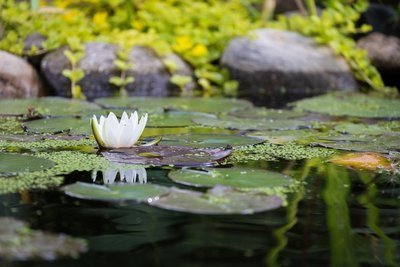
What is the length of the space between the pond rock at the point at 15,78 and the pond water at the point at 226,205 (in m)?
1.54

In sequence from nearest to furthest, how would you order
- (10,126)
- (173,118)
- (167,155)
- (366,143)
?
(167,155), (366,143), (10,126), (173,118)

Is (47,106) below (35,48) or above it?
below

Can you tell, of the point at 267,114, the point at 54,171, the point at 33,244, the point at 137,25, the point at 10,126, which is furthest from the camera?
the point at 137,25

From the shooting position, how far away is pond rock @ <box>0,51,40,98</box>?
14.1 feet

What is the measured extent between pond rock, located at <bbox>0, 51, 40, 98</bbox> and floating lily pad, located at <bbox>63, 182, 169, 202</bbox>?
2.62m

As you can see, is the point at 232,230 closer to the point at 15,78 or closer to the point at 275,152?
the point at 275,152

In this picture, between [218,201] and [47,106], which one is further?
[47,106]

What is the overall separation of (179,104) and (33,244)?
2.62 meters

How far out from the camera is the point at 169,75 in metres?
4.93

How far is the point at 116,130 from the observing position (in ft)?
7.63

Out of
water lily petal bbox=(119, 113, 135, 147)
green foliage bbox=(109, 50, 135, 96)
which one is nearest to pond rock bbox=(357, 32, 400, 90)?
green foliage bbox=(109, 50, 135, 96)

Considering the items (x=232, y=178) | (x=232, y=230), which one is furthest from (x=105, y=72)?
(x=232, y=230)

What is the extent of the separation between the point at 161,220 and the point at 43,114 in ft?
6.25

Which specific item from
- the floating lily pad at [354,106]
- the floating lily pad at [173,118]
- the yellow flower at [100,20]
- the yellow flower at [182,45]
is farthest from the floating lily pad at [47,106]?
the yellow flower at [100,20]
